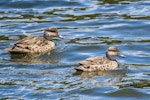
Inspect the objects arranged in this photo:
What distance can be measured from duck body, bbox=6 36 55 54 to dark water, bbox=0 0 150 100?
209 mm

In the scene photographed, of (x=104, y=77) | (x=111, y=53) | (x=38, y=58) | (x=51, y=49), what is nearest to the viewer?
(x=104, y=77)

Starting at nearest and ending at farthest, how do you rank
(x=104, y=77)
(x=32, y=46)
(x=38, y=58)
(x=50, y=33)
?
(x=104, y=77) → (x=38, y=58) → (x=32, y=46) → (x=50, y=33)

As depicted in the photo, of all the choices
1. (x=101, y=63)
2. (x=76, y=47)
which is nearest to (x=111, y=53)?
(x=101, y=63)

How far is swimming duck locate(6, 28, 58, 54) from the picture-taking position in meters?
17.1

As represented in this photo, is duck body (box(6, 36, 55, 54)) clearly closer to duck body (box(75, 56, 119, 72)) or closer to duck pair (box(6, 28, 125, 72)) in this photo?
duck pair (box(6, 28, 125, 72))

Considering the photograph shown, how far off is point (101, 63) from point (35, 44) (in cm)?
258

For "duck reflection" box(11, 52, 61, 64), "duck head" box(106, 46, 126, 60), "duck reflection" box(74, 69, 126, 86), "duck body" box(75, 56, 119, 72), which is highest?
"duck head" box(106, 46, 126, 60)

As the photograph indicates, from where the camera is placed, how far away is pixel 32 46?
56.8 ft

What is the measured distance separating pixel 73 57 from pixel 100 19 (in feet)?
13.6

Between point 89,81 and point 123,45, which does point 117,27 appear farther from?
point 89,81

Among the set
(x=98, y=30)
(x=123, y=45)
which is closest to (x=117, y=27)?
(x=98, y=30)

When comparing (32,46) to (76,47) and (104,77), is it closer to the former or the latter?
(76,47)

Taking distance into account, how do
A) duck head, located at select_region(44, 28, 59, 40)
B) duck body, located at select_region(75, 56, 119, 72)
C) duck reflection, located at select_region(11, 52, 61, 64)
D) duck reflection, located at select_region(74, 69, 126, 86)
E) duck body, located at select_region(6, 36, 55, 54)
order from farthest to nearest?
duck head, located at select_region(44, 28, 59, 40), duck body, located at select_region(6, 36, 55, 54), duck reflection, located at select_region(11, 52, 61, 64), duck body, located at select_region(75, 56, 119, 72), duck reflection, located at select_region(74, 69, 126, 86)

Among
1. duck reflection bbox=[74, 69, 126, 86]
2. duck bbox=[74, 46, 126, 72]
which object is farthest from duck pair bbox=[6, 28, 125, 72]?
duck reflection bbox=[74, 69, 126, 86]
